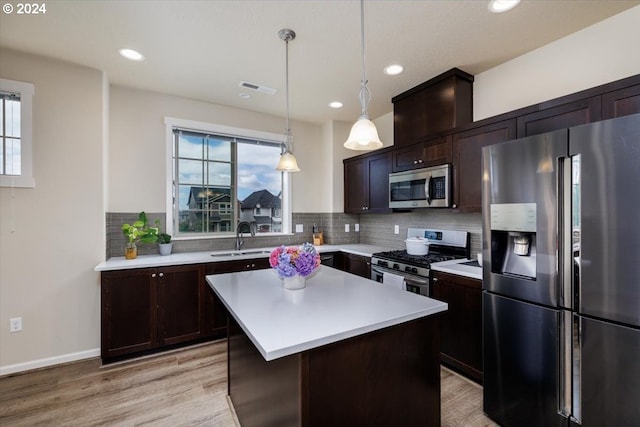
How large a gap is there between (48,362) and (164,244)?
140 centimetres

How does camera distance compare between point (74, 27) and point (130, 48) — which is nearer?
point (74, 27)

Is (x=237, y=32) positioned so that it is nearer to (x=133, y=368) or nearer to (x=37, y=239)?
(x=37, y=239)

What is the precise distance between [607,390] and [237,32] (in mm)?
3184

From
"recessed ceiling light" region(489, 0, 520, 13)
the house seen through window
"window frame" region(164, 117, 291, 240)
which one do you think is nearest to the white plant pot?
"window frame" region(164, 117, 291, 240)

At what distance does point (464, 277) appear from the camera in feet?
7.82

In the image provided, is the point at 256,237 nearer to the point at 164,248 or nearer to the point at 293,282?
the point at 164,248

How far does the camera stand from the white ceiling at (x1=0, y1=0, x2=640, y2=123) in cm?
200

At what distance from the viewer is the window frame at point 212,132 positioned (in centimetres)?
348

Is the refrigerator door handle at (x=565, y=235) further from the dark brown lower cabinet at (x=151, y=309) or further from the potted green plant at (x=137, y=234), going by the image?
the potted green plant at (x=137, y=234)

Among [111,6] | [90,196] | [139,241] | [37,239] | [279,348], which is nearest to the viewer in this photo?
[279,348]

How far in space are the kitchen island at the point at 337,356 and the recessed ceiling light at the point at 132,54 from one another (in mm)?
2278

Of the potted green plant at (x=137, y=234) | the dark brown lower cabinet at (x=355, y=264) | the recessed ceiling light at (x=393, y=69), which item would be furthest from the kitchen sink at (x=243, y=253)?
the recessed ceiling light at (x=393, y=69)

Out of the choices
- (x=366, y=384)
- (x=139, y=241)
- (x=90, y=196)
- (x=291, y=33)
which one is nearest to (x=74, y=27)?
(x=90, y=196)

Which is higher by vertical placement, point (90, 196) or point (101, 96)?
point (101, 96)
